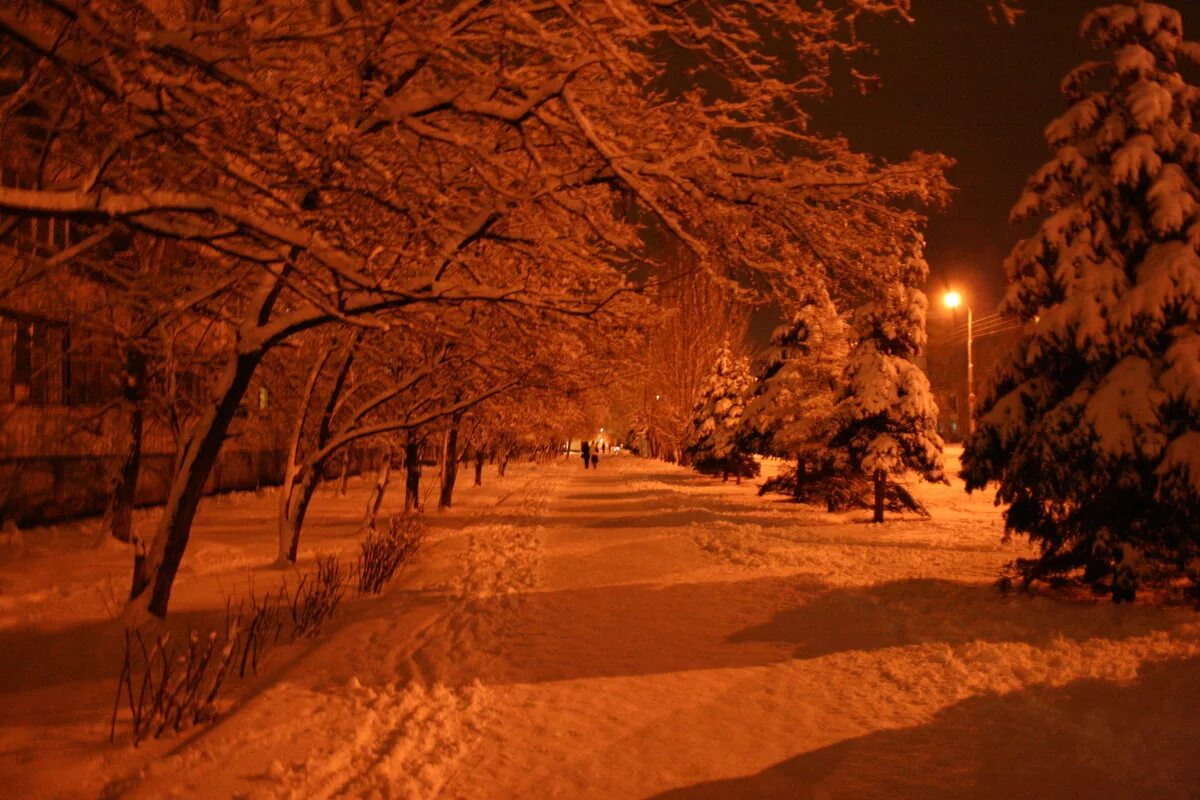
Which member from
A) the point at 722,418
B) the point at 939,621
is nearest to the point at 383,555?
the point at 939,621

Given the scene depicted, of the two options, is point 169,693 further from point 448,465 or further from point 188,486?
point 448,465

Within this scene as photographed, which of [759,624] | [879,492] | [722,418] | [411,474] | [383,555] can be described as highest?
[722,418]

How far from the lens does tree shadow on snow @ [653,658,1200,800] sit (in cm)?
476

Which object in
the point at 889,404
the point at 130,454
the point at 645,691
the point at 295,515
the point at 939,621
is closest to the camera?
the point at 645,691

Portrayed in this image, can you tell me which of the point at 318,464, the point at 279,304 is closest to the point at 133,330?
the point at 279,304

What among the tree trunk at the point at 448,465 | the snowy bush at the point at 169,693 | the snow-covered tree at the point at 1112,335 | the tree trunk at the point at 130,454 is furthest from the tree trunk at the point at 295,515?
the tree trunk at the point at 448,465

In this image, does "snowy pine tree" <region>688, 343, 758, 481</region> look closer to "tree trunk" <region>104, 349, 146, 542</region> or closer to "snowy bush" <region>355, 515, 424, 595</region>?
"snowy bush" <region>355, 515, 424, 595</region>

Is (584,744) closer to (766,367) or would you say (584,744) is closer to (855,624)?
(855,624)

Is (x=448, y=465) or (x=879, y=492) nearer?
(x=879, y=492)

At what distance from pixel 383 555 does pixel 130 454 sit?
551 centimetres

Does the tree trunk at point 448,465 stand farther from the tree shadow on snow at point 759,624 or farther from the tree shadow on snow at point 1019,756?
the tree shadow on snow at point 1019,756

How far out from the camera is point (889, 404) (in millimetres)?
20578

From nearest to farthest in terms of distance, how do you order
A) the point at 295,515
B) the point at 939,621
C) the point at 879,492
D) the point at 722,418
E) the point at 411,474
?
1. the point at 939,621
2. the point at 295,515
3. the point at 411,474
4. the point at 879,492
5. the point at 722,418

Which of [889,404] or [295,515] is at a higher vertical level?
[889,404]
